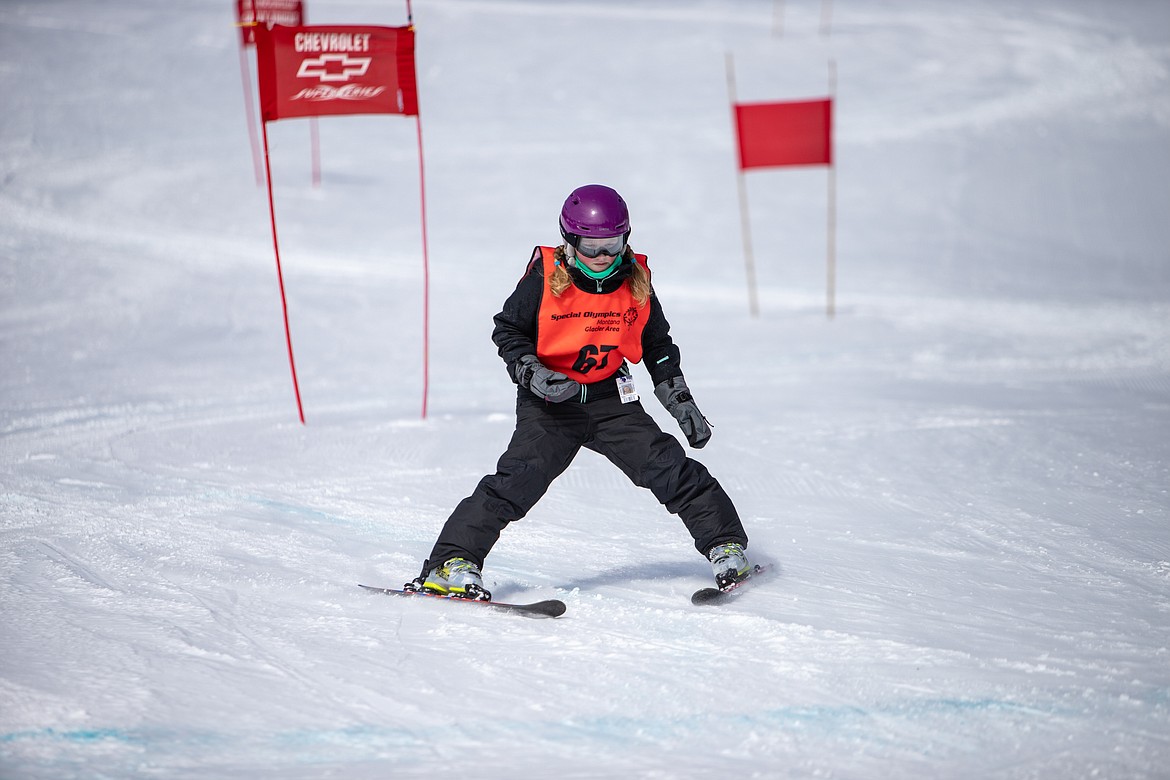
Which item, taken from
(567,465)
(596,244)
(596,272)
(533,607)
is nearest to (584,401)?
(567,465)

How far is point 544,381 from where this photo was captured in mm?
3539

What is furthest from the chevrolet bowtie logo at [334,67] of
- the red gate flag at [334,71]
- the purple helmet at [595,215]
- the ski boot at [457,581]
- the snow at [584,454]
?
the ski boot at [457,581]

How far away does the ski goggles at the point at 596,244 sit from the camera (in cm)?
359

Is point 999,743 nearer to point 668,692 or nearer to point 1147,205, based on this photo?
point 668,692

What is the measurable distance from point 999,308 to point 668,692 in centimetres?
845

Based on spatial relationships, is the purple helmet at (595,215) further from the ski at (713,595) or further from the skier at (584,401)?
the ski at (713,595)

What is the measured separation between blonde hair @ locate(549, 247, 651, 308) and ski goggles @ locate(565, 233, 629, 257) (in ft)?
0.20

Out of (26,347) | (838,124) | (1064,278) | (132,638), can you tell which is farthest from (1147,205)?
(132,638)

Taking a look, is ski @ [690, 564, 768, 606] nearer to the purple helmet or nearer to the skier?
the skier

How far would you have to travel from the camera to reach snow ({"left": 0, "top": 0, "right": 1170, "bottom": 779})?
112 inches

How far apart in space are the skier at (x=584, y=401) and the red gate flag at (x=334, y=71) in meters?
2.84

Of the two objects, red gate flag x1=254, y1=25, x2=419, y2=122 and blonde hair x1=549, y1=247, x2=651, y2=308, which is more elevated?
red gate flag x1=254, y1=25, x2=419, y2=122

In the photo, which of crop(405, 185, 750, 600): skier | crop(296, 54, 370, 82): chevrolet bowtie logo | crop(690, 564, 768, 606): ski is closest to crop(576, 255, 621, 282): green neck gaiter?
crop(405, 185, 750, 600): skier

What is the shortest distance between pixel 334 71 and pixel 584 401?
10.7 ft
